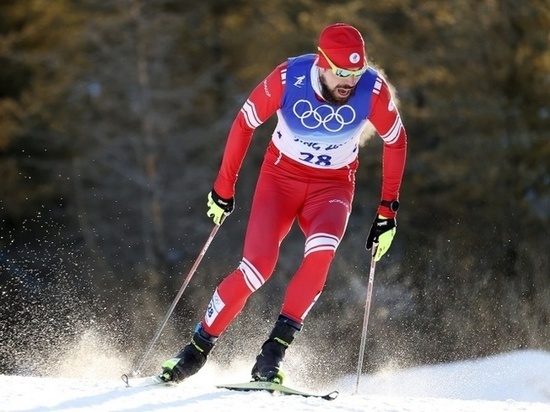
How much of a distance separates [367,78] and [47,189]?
15294 mm

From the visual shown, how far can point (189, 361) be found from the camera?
4.39 metres

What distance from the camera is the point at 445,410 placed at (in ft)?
12.8

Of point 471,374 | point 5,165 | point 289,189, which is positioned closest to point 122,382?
point 289,189

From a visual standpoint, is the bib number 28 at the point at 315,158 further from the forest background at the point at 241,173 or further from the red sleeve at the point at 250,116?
the forest background at the point at 241,173

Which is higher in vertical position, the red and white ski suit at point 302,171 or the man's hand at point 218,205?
the red and white ski suit at point 302,171

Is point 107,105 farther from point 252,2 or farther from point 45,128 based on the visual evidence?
point 252,2

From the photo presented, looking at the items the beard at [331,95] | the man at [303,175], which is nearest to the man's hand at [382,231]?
the man at [303,175]

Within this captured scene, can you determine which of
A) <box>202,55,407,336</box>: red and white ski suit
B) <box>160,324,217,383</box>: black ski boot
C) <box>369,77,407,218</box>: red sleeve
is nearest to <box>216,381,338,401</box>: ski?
<box>160,324,217,383</box>: black ski boot

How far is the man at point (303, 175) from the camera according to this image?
440cm

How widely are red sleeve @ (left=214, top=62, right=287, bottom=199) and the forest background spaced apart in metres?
8.23

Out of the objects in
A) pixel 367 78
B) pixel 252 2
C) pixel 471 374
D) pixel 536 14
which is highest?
pixel 367 78

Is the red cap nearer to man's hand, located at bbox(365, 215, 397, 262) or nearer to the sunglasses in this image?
the sunglasses

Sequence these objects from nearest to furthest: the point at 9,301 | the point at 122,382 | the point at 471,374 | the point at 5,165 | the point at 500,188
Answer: the point at 122,382 < the point at 471,374 < the point at 9,301 < the point at 500,188 < the point at 5,165

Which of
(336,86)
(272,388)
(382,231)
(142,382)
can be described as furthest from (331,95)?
(142,382)
